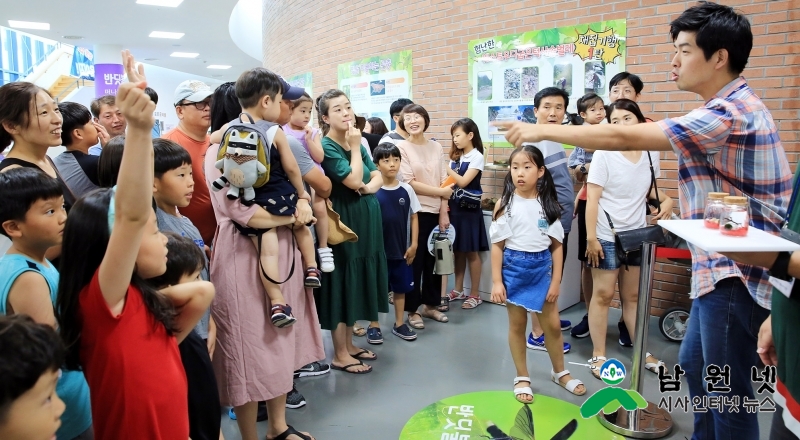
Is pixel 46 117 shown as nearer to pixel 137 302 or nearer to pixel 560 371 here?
pixel 137 302

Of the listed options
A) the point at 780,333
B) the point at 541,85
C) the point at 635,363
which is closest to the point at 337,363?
the point at 635,363

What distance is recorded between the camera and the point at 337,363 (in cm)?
331

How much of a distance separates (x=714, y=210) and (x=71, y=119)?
2818 mm

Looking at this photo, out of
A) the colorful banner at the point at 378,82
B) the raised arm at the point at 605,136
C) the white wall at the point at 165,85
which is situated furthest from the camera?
the white wall at the point at 165,85

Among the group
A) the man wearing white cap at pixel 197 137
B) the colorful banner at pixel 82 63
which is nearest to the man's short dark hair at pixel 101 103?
the man wearing white cap at pixel 197 137

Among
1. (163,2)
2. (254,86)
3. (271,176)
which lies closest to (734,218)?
(271,176)

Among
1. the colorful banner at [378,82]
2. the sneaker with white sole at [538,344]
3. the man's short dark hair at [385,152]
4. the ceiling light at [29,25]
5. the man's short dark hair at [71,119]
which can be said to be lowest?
the sneaker with white sole at [538,344]

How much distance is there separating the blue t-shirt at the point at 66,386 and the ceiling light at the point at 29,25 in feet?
38.8

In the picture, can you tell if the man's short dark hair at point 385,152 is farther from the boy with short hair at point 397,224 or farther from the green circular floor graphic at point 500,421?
the green circular floor graphic at point 500,421

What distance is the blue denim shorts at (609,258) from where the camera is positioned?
3105mm

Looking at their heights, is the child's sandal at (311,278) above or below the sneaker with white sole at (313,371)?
above

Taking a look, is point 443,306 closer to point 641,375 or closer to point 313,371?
point 313,371

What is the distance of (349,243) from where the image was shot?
3.22m

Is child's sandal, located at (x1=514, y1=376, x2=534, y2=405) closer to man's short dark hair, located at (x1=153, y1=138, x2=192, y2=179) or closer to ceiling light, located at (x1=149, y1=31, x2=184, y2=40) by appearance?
man's short dark hair, located at (x1=153, y1=138, x2=192, y2=179)
